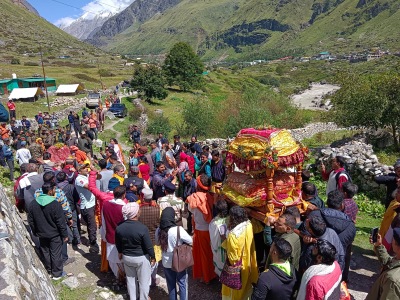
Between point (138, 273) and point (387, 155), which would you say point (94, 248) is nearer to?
point (138, 273)

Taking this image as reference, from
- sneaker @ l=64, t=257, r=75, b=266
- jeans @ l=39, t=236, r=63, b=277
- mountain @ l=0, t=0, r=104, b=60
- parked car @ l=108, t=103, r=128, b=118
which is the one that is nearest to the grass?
sneaker @ l=64, t=257, r=75, b=266

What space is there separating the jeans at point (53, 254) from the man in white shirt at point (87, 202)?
1.24 meters

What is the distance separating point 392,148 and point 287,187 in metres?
14.5

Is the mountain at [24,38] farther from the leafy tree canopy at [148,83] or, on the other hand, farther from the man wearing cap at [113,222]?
the man wearing cap at [113,222]

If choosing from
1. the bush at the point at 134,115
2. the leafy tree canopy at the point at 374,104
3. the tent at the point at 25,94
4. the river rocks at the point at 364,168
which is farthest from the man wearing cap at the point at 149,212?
the tent at the point at 25,94

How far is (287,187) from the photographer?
660cm

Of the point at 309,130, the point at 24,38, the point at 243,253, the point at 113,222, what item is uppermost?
the point at 24,38

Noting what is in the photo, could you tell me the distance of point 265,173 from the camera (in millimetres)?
6516

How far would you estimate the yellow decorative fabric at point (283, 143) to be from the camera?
6.25 meters

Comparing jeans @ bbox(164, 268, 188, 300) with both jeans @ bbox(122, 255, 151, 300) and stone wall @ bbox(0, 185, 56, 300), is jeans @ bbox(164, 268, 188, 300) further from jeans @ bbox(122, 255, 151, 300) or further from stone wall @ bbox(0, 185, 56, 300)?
stone wall @ bbox(0, 185, 56, 300)

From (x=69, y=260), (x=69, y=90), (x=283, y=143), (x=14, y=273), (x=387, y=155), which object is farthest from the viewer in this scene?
(x=69, y=90)

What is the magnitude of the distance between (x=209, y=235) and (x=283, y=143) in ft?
7.48

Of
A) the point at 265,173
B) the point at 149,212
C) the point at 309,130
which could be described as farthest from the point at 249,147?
the point at 309,130

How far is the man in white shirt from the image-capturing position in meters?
7.08
